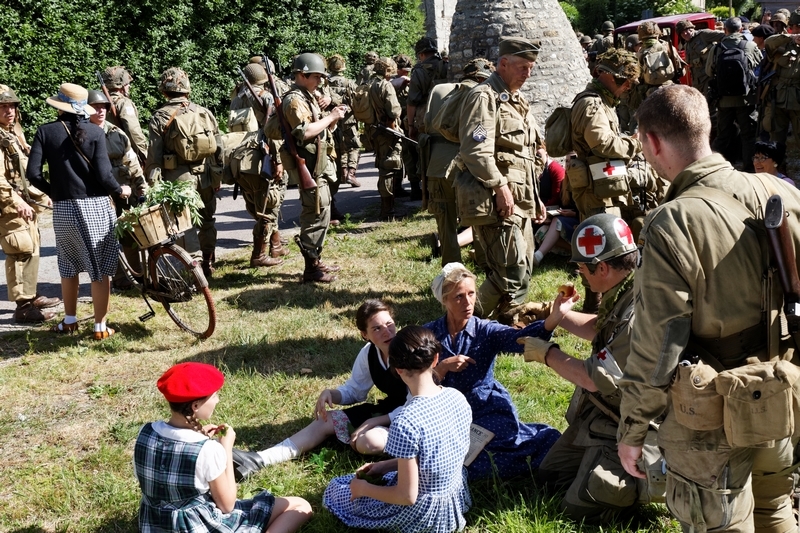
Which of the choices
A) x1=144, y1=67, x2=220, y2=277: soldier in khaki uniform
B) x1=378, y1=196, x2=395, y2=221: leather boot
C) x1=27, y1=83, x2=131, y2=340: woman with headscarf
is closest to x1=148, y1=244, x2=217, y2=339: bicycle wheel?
x1=27, y1=83, x2=131, y2=340: woman with headscarf

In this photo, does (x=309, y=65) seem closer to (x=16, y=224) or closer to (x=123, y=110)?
(x=123, y=110)

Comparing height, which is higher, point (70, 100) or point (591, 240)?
point (70, 100)

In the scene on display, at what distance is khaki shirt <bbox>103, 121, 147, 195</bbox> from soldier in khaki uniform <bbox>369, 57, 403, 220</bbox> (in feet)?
12.0

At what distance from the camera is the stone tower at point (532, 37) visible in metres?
11.5

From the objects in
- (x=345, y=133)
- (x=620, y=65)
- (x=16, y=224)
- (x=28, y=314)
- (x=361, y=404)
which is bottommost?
(x=28, y=314)

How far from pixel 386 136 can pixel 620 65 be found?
16.8 feet

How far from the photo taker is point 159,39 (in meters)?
16.3

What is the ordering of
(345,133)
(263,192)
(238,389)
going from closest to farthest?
(238,389)
(263,192)
(345,133)

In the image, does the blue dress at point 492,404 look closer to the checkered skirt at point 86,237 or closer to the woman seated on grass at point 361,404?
the woman seated on grass at point 361,404

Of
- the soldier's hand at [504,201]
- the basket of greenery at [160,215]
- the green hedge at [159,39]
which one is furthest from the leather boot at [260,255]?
the green hedge at [159,39]

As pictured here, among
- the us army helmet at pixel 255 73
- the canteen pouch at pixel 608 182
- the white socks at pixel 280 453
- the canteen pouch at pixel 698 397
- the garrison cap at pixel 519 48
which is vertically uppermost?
the garrison cap at pixel 519 48

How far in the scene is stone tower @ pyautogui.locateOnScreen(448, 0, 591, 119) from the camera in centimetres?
1146

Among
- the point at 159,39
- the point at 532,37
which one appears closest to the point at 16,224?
the point at 532,37

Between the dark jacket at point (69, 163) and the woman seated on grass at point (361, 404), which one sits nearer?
the woman seated on grass at point (361, 404)
